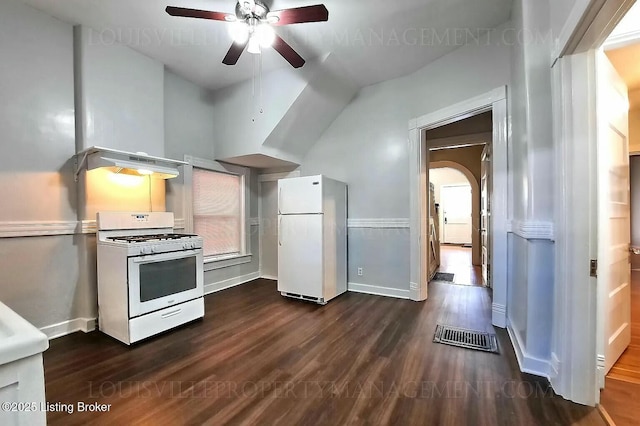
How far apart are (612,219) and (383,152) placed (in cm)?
243

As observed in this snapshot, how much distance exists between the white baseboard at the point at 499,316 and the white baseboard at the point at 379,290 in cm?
101

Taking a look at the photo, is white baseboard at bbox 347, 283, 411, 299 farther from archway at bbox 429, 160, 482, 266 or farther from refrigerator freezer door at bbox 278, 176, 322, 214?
archway at bbox 429, 160, 482, 266

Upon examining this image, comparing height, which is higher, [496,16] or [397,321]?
[496,16]

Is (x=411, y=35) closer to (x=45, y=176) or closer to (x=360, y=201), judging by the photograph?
(x=360, y=201)

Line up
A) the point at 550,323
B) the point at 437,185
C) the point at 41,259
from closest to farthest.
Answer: the point at 550,323
the point at 41,259
the point at 437,185

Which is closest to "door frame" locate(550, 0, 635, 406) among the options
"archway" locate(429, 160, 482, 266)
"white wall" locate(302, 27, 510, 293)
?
"white wall" locate(302, 27, 510, 293)

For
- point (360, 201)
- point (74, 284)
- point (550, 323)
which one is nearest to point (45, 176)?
point (74, 284)

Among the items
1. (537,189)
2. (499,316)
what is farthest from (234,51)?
(499,316)

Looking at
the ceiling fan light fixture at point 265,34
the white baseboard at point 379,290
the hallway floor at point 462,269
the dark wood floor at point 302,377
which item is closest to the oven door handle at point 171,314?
the dark wood floor at point 302,377

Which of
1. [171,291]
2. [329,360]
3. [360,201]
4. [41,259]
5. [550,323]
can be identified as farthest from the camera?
[360,201]

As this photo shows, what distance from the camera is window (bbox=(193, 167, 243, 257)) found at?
4.11 meters

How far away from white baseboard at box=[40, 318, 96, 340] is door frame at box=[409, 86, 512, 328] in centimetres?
361

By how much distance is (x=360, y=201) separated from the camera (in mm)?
4039

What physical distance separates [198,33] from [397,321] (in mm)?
3668
